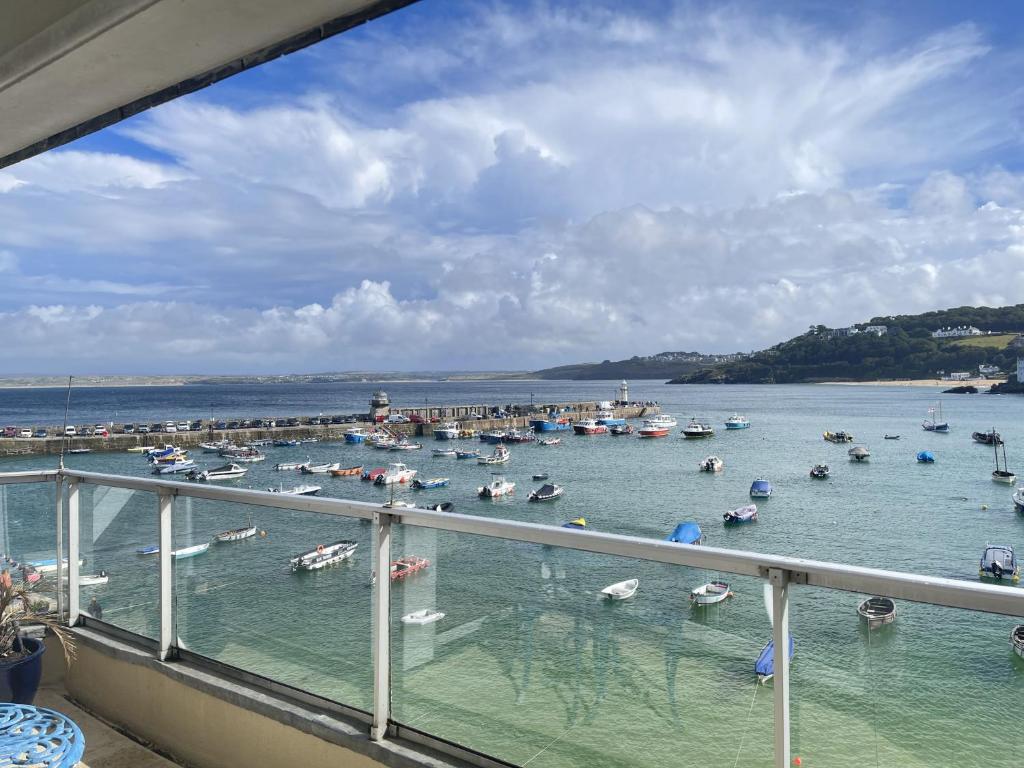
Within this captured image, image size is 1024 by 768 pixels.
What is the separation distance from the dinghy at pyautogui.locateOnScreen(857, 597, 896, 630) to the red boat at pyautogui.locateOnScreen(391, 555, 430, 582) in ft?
3.37

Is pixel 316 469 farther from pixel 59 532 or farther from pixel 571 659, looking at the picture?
pixel 571 659

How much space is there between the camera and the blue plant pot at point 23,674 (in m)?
2.17

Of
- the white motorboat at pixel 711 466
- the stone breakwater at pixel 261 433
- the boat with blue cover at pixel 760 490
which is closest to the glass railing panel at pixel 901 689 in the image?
the boat with blue cover at pixel 760 490

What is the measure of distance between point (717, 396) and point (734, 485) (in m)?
74.8

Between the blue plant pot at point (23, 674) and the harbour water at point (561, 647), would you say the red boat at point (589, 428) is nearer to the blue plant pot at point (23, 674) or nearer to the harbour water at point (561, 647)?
the harbour water at point (561, 647)

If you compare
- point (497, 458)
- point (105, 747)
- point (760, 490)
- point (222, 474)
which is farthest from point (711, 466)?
point (105, 747)

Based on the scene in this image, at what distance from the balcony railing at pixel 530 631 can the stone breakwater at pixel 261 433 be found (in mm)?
43776

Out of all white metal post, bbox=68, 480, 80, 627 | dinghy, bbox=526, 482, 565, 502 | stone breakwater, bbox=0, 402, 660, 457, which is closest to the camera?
white metal post, bbox=68, 480, 80, 627

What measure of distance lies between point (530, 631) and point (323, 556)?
73 centimetres

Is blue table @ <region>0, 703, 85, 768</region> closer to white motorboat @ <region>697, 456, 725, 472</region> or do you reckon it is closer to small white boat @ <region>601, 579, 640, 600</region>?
small white boat @ <region>601, 579, 640, 600</region>

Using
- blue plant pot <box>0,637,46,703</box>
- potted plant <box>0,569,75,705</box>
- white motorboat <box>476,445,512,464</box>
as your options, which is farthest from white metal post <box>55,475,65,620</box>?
white motorboat <box>476,445,512,464</box>

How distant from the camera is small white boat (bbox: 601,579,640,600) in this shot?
4.85 feet

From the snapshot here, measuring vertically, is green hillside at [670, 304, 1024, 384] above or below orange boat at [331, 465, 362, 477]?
above

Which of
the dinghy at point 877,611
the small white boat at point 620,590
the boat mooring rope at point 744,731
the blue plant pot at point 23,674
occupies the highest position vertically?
the dinghy at point 877,611
